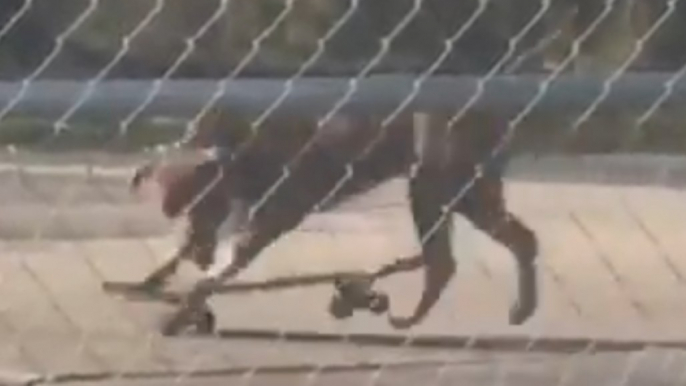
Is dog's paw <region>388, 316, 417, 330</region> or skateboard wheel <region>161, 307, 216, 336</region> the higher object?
skateboard wheel <region>161, 307, 216, 336</region>

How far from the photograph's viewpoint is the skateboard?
2.17 meters

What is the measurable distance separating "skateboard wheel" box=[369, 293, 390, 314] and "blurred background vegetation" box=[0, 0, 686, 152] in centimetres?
34

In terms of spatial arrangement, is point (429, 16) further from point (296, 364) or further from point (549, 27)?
point (296, 364)

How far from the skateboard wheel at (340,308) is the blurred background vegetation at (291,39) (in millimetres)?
367

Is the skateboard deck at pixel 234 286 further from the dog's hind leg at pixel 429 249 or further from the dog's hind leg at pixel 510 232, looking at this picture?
the dog's hind leg at pixel 510 232

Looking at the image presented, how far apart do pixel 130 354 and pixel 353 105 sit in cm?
48

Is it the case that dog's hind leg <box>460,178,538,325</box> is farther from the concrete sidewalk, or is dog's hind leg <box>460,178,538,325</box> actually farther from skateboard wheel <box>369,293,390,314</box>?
skateboard wheel <box>369,293,390,314</box>

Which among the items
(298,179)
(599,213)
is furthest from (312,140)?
(599,213)

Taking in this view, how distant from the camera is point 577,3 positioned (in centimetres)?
198

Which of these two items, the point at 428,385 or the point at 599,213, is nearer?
the point at 428,385

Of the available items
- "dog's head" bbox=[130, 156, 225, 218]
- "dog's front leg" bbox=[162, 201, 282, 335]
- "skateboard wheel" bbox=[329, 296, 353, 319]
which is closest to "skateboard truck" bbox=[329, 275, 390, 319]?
"skateboard wheel" bbox=[329, 296, 353, 319]

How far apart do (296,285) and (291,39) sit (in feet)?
1.39

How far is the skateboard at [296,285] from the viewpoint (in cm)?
217

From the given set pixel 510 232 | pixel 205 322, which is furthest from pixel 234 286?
pixel 510 232
